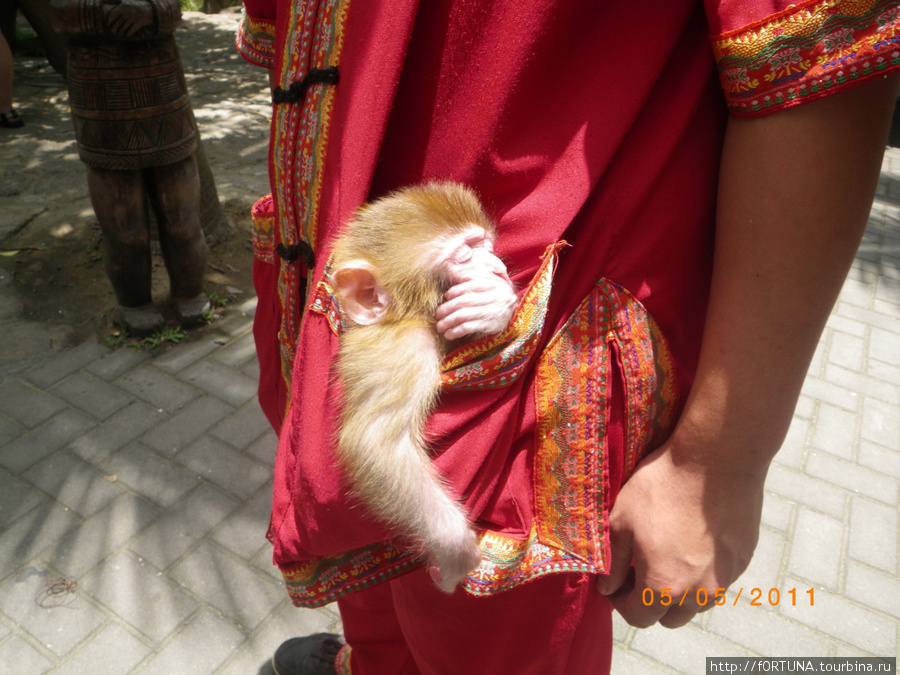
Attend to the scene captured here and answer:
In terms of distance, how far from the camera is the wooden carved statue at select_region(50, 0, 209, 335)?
11.2 feet

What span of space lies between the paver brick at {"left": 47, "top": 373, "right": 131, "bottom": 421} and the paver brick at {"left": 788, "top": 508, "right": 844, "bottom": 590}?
377 cm

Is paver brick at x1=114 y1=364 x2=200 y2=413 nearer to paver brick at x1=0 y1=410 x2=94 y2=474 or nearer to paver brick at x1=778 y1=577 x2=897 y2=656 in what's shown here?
paver brick at x1=0 y1=410 x2=94 y2=474

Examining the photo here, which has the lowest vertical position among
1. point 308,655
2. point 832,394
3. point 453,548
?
point 308,655

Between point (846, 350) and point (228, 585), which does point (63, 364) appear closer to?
point (228, 585)

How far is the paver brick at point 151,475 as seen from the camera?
3.22m

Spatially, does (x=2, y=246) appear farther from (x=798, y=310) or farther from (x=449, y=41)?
(x=798, y=310)

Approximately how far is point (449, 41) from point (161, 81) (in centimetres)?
331

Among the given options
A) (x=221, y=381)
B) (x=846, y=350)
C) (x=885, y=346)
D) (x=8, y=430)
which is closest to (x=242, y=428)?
(x=221, y=381)

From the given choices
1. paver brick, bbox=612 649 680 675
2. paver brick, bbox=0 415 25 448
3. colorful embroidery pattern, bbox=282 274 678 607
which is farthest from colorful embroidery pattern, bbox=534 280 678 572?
paver brick, bbox=0 415 25 448

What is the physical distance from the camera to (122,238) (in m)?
4.01

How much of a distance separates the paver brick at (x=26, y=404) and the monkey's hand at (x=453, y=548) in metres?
3.42

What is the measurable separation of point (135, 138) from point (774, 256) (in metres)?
3.75

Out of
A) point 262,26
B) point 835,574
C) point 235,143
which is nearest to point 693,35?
point 262,26

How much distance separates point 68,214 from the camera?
582 cm
